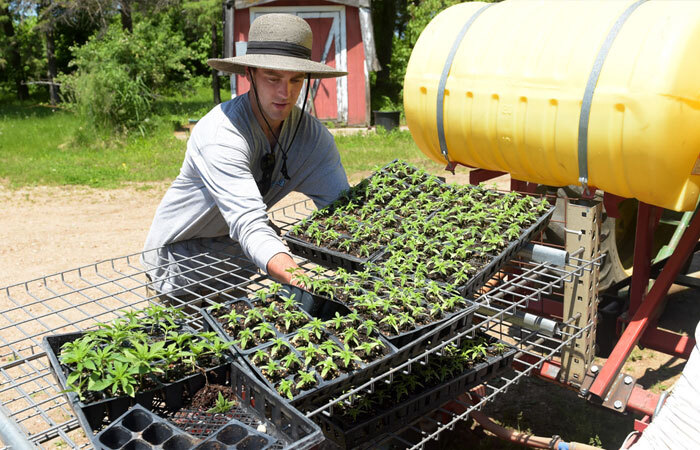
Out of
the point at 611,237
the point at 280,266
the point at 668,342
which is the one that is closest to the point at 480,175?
the point at 611,237

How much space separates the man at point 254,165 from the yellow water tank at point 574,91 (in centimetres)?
69

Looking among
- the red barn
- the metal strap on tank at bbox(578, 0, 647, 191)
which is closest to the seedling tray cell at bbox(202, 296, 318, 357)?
the metal strap on tank at bbox(578, 0, 647, 191)

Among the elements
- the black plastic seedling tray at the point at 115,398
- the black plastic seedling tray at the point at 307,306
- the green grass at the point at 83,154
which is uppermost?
the black plastic seedling tray at the point at 307,306

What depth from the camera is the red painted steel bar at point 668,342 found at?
10.9 ft

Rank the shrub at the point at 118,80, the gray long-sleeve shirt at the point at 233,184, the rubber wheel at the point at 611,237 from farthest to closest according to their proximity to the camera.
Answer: the shrub at the point at 118,80
the rubber wheel at the point at 611,237
the gray long-sleeve shirt at the point at 233,184

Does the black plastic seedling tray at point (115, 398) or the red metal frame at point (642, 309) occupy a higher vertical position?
the black plastic seedling tray at point (115, 398)

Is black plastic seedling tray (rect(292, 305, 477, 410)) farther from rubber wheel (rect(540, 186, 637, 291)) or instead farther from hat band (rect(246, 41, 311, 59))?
rubber wheel (rect(540, 186, 637, 291))

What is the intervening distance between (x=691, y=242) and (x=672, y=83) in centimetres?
95

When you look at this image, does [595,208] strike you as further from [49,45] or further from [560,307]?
→ [49,45]

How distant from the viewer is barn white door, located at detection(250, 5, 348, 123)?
1296 cm

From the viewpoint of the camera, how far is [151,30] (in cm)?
1502

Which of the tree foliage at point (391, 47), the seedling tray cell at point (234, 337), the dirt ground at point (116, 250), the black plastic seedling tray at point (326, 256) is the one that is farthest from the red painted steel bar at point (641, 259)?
the tree foliage at point (391, 47)

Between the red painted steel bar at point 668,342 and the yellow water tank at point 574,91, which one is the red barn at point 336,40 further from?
the red painted steel bar at point 668,342

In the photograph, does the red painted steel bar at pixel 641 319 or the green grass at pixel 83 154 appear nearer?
the red painted steel bar at pixel 641 319
